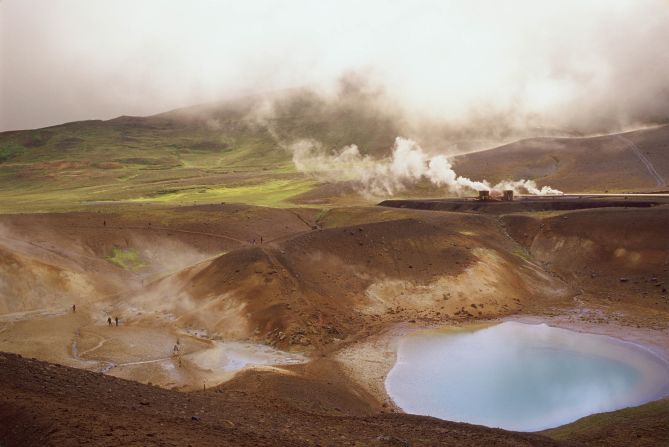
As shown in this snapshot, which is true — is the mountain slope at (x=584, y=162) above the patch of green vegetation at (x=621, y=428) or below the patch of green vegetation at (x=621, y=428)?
above

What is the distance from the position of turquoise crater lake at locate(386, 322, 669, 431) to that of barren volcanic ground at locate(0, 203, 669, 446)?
1.86 metres

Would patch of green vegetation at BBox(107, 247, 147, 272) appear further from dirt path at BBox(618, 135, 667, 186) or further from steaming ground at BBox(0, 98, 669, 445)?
dirt path at BBox(618, 135, 667, 186)

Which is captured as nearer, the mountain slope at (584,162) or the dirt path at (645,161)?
the dirt path at (645,161)

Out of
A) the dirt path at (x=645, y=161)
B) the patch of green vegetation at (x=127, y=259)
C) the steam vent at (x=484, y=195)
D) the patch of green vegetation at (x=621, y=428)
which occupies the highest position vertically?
the dirt path at (x=645, y=161)

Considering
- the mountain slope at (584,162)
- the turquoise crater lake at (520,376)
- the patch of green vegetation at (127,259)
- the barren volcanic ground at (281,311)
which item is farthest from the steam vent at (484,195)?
the patch of green vegetation at (127,259)

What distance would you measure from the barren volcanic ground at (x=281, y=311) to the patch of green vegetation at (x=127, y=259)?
0.28 metres

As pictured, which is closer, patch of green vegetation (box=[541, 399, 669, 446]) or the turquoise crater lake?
patch of green vegetation (box=[541, 399, 669, 446])

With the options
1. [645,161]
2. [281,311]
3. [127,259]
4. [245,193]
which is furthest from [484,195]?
[245,193]

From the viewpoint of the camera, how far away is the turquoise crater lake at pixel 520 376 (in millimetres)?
29406

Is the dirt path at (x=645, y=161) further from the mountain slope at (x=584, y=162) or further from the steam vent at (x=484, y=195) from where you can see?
the steam vent at (x=484, y=195)

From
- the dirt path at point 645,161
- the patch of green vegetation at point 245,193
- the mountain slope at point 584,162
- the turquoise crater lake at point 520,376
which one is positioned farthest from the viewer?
the patch of green vegetation at point 245,193

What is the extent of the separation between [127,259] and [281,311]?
104 ft

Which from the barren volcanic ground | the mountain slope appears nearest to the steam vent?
the barren volcanic ground

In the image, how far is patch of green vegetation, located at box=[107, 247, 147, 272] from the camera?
219ft
